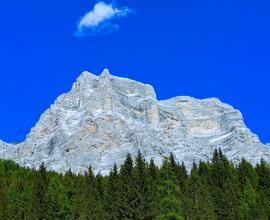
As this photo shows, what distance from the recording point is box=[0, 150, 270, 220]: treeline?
72188mm

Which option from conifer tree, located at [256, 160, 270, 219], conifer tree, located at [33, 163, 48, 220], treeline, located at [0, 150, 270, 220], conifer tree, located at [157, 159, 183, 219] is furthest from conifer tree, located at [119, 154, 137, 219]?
conifer tree, located at [256, 160, 270, 219]

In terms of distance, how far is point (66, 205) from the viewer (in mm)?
86438

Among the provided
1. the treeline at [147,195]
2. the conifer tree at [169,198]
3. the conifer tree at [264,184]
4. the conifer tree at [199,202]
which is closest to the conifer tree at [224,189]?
the treeline at [147,195]

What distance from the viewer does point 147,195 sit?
73438 mm

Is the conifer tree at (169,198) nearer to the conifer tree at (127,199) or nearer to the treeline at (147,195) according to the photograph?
the treeline at (147,195)

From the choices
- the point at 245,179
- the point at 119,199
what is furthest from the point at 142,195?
the point at 245,179

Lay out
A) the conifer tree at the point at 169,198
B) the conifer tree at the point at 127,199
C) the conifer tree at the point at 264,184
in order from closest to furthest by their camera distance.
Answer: the conifer tree at the point at 169,198
the conifer tree at the point at 127,199
the conifer tree at the point at 264,184

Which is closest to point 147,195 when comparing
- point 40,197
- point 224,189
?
point 40,197

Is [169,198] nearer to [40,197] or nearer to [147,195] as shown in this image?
[147,195]

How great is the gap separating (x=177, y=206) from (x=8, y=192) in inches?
1550

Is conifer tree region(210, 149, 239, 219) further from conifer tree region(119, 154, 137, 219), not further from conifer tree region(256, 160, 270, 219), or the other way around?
conifer tree region(119, 154, 137, 219)

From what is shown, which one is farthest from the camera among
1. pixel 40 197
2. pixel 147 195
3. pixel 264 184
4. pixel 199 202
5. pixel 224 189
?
pixel 264 184

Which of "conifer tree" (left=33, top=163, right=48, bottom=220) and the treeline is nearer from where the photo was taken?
the treeline

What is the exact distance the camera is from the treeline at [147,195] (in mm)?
72188
